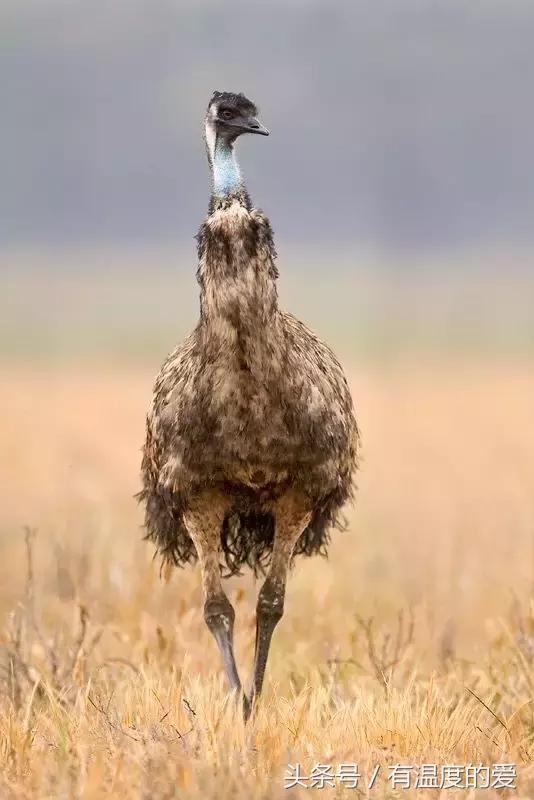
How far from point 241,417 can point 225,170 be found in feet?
2.99

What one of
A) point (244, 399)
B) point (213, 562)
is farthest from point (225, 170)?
point (213, 562)

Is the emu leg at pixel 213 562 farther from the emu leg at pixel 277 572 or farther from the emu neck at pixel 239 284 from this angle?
the emu neck at pixel 239 284

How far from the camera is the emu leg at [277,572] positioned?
21.3 feet

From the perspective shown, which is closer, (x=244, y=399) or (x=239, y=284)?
(x=239, y=284)

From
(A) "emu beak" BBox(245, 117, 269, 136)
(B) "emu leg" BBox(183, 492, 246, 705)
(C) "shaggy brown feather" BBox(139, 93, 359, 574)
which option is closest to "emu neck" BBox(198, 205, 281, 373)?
(C) "shaggy brown feather" BBox(139, 93, 359, 574)

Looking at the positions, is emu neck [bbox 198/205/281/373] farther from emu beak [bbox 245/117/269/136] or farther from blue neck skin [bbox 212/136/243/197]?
emu beak [bbox 245/117/269/136]

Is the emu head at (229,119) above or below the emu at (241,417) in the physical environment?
above

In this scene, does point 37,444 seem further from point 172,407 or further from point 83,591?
point 172,407

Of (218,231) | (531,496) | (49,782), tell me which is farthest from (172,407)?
(531,496)

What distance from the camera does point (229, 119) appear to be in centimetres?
621

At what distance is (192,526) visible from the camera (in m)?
6.53

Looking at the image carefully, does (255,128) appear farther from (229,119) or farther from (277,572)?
(277,572)

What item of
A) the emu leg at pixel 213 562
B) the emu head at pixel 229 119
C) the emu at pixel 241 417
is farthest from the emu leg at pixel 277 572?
the emu head at pixel 229 119

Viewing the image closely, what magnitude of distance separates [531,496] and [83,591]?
4.84 meters
